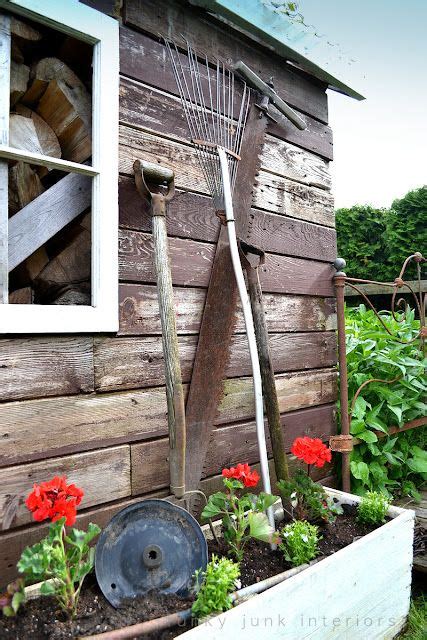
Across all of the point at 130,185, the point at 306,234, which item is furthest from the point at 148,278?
the point at 306,234

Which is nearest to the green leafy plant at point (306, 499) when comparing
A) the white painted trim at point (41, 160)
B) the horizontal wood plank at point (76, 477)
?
the horizontal wood plank at point (76, 477)

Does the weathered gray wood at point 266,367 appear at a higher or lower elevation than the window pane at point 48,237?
lower

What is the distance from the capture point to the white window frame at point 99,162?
1542 mm

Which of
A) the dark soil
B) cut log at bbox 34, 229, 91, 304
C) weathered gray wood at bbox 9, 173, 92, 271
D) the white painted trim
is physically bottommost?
the dark soil

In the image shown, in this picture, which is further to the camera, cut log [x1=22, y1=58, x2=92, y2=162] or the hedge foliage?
the hedge foliage

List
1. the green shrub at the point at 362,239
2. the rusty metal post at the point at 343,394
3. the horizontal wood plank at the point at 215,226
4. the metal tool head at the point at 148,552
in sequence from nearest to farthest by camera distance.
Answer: the metal tool head at the point at 148,552 → the horizontal wood plank at the point at 215,226 → the rusty metal post at the point at 343,394 → the green shrub at the point at 362,239

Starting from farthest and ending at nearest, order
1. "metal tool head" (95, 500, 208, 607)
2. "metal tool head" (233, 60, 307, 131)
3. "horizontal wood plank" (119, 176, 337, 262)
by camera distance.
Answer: "metal tool head" (233, 60, 307, 131) → "horizontal wood plank" (119, 176, 337, 262) → "metal tool head" (95, 500, 208, 607)

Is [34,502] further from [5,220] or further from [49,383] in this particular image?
[5,220]

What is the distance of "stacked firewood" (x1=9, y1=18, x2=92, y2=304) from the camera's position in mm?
1665

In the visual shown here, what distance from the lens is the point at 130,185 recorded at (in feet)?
5.71

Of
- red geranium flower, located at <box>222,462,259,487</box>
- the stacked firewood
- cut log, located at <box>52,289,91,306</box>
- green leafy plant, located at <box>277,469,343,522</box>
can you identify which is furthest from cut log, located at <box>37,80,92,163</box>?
green leafy plant, located at <box>277,469,343,522</box>

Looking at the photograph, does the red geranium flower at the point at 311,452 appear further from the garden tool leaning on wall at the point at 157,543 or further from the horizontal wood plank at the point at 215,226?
the horizontal wood plank at the point at 215,226

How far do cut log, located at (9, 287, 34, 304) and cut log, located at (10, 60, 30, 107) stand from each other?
66 cm

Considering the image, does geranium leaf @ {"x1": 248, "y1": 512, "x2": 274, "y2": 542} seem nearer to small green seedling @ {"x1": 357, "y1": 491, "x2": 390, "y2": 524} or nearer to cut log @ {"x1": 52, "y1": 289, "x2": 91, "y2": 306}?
small green seedling @ {"x1": 357, "y1": 491, "x2": 390, "y2": 524}
